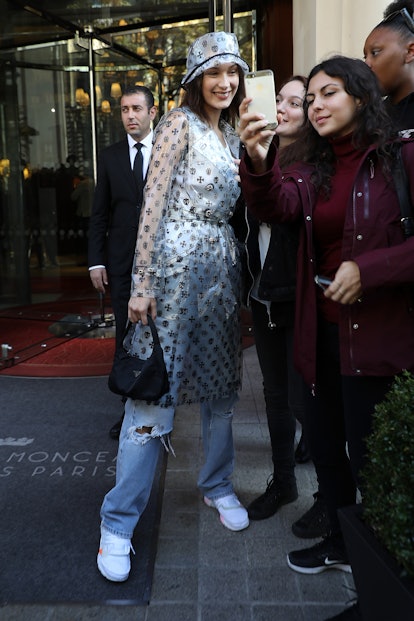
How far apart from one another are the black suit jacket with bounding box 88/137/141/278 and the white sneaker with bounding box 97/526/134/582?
175cm

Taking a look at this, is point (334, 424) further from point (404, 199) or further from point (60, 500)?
point (60, 500)

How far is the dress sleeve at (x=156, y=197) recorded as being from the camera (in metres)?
2.51

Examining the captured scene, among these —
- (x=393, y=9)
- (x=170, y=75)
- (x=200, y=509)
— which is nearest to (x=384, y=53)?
(x=393, y=9)

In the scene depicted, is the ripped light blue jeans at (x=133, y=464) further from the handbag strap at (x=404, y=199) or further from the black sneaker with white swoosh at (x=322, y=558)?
the handbag strap at (x=404, y=199)

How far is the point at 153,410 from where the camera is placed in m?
2.63

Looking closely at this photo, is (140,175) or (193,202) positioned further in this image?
(140,175)

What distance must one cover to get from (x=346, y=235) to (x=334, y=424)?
77 cm

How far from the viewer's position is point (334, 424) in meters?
2.41

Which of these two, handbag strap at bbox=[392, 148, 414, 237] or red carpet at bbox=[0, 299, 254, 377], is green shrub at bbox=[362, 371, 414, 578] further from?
red carpet at bbox=[0, 299, 254, 377]

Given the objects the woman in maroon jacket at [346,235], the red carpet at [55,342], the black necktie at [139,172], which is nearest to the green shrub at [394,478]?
the woman in maroon jacket at [346,235]

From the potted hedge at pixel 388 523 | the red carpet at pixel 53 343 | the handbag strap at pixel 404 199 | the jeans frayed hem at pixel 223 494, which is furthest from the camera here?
the red carpet at pixel 53 343

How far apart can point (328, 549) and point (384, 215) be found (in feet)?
4.63

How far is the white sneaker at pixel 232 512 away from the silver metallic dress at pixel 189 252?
23.6 inches

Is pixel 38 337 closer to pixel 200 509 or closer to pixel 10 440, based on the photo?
pixel 10 440
